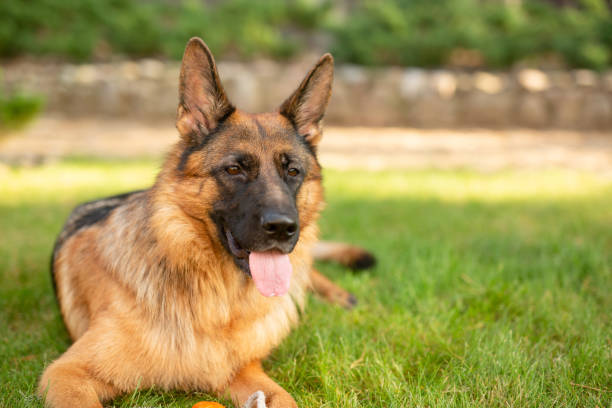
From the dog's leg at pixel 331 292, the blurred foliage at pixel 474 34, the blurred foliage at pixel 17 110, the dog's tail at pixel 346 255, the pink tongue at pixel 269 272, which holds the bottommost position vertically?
the dog's leg at pixel 331 292

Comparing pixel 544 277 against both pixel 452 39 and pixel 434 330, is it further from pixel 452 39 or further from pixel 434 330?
pixel 452 39

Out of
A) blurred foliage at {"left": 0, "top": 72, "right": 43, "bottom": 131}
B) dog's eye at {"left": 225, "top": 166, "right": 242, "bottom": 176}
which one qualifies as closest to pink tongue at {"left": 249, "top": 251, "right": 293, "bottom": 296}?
dog's eye at {"left": 225, "top": 166, "right": 242, "bottom": 176}

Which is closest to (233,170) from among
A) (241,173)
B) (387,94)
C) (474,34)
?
(241,173)

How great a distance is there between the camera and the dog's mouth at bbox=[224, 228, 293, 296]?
8.84 ft

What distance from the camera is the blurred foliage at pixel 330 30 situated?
12805mm

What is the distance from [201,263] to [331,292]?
5.05 feet

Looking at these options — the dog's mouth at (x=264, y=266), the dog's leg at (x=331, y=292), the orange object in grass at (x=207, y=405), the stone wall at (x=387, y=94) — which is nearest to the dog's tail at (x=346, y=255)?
the dog's leg at (x=331, y=292)

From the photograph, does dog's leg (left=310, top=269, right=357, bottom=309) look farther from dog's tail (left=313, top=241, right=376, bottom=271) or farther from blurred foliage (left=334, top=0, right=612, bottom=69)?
blurred foliage (left=334, top=0, right=612, bottom=69)

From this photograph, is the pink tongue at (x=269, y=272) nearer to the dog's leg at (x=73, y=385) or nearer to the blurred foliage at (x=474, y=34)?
the dog's leg at (x=73, y=385)

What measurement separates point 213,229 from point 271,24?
Answer: 14.9m

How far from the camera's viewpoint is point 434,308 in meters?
3.70

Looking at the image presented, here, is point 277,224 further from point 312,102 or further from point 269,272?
point 312,102

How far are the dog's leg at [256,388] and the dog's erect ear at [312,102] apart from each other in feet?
4.73

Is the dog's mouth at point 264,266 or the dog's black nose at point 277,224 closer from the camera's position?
the dog's black nose at point 277,224
